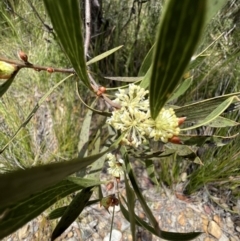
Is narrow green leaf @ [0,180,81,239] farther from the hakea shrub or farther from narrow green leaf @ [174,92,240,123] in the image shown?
narrow green leaf @ [174,92,240,123]

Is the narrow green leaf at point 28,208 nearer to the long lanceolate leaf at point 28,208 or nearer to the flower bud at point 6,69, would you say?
the long lanceolate leaf at point 28,208

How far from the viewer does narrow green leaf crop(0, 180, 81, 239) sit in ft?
1.44

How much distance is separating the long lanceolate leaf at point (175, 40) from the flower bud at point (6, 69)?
15.4 inches

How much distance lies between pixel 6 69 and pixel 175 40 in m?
0.48

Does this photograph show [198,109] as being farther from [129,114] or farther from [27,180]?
[27,180]

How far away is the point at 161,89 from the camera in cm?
49

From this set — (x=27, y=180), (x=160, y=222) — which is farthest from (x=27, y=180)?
(x=160, y=222)

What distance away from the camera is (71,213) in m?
0.83

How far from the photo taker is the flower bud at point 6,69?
2.35 feet

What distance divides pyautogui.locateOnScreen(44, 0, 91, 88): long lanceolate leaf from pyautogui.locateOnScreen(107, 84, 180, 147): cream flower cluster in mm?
126

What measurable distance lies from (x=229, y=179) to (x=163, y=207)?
348 mm

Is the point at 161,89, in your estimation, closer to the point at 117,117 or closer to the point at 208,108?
the point at 117,117

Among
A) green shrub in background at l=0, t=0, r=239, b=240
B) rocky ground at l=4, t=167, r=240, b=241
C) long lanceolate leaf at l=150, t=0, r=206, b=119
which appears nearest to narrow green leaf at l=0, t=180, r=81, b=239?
green shrub in background at l=0, t=0, r=239, b=240

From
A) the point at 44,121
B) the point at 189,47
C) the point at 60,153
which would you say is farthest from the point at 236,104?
the point at 44,121
